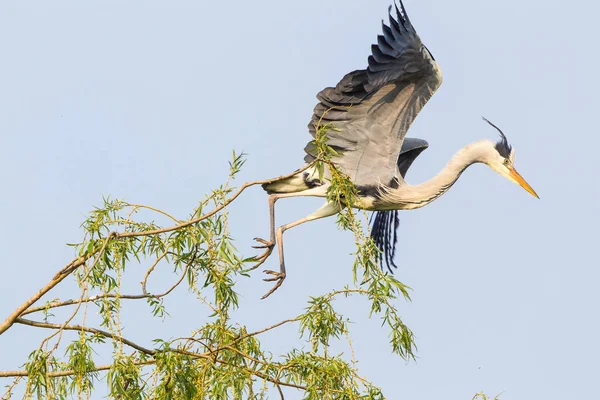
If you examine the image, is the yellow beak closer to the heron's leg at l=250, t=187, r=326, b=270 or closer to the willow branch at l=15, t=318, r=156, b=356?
the heron's leg at l=250, t=187, r=326, b=270

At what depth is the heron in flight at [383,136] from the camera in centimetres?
704

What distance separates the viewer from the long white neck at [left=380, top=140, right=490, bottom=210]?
807 cm

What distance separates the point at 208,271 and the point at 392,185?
3332 millimetres

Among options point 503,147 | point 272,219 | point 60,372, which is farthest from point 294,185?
point 60,372

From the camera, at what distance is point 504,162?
8461 mm

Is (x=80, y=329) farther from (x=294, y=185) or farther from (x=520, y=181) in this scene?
(x=520, y=181)

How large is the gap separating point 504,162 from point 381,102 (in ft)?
4.86

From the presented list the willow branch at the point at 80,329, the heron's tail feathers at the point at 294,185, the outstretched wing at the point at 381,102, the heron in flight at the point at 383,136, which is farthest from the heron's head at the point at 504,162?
the willow branch at the point at 80,329

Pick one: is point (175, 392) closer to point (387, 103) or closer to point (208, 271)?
point (208, 271)

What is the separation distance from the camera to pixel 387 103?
747cm

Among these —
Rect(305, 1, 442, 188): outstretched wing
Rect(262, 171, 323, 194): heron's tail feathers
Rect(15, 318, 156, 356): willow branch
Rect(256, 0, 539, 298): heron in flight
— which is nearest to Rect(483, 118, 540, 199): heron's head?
Rect(256, 0, 539, 298): heron in flight

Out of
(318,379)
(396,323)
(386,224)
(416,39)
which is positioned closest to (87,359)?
(318,379)

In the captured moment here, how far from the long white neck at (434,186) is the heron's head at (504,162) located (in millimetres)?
72

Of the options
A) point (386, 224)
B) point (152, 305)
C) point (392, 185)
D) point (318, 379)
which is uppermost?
point (386, 224)
